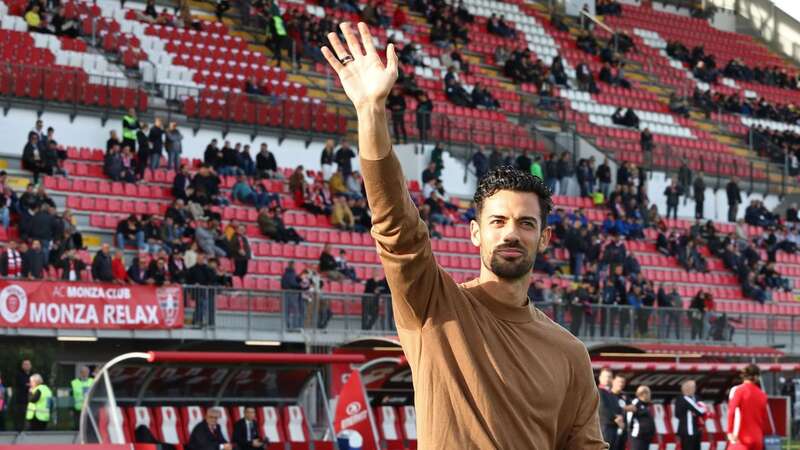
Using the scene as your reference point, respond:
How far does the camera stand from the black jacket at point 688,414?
66.0 feet

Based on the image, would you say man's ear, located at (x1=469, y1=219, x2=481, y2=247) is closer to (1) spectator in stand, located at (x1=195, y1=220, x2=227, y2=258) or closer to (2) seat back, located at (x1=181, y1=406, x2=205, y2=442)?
(2) seat back, located at (x1=181, y1=406, x2=205, y2=442)

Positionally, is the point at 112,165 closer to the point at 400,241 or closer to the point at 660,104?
the point at 660,104

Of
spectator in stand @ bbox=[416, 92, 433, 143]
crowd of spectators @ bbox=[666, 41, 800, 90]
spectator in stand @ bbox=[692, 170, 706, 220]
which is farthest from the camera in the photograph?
crowd of spectators @ bbox=[666, 41, 800, 90]

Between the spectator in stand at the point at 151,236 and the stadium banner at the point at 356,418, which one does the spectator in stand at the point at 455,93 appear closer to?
the spectator in stand at the point at 151,236

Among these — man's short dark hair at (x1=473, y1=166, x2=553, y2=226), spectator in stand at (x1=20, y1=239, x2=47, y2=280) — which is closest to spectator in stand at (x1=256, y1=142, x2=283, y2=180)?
spectator in stand at (x1=20, y1=239, x2=47, y2=280)

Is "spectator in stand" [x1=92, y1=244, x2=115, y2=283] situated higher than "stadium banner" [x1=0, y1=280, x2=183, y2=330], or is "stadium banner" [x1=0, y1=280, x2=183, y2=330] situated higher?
"spectator in stand" [x1=92, y1=244, x2=115, y2=283]

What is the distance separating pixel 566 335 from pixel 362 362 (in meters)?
17.0

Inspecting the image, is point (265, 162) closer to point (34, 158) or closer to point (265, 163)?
point (265, 163)

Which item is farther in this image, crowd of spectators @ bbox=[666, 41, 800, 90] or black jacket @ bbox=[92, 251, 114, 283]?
crowd of spectators @ bbox=[666, 41, 800, 90]

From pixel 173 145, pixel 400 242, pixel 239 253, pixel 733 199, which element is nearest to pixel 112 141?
pixel 173 145

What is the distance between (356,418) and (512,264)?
1682cm

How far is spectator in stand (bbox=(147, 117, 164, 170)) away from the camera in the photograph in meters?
29.9

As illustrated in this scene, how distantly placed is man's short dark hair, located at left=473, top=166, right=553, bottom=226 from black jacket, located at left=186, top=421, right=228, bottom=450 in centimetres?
1487

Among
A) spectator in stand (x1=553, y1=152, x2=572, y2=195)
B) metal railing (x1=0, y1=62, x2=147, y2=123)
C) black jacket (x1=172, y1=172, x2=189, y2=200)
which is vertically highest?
metal railing (x1=0, y1=62, x2=147, y2=123)
